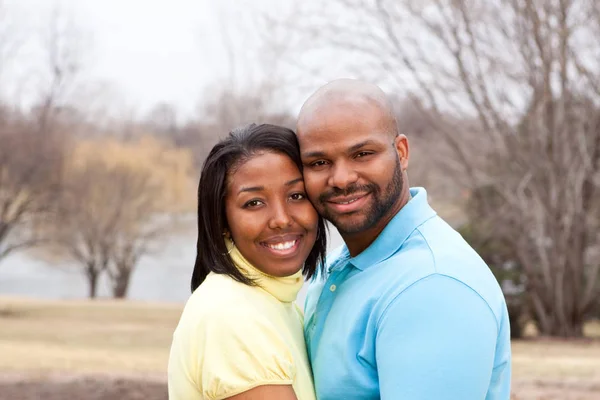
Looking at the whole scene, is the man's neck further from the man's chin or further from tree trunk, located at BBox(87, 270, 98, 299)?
tree trunk, located at BBox(87, 270, 98, 299)

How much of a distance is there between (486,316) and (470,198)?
59.4ft

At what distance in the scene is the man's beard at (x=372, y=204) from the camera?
264 centimetres

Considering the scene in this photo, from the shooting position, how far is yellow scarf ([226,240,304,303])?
2.75 metres

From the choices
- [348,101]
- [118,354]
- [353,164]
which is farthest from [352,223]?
[118,354]

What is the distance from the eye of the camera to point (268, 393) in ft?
7.87

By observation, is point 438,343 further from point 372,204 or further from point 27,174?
point 27,174

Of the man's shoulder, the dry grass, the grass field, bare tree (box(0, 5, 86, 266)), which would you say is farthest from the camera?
bare tree (box(0, 5, 86, 266))

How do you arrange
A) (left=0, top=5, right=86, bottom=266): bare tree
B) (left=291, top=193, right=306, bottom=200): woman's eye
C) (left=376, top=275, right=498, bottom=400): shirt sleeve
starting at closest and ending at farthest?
(left=376, top=275, right=498, bottom=400): shirt sleeve < (left=291, top=193, right=306, bottom=200): woman's eye < (left=0, top=5, right=86, bottom=266): bare tree

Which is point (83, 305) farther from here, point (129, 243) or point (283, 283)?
point (283, 283)

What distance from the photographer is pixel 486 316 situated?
7.29ft

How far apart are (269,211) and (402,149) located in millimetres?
496

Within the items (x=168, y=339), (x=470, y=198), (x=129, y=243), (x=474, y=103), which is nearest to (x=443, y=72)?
(x=474, y=103)

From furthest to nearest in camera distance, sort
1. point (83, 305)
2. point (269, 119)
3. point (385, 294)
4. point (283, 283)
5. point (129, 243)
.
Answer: point (129, 243)
point (83, 305)
point (269, 119)
point (283, 283)
point (385, 294)

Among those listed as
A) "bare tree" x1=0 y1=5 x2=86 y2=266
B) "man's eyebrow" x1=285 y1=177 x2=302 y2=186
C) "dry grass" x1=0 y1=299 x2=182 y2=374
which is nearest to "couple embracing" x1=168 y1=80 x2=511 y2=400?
"man's eyebrow" x1=285 y1=177 x2=302 y2=186
